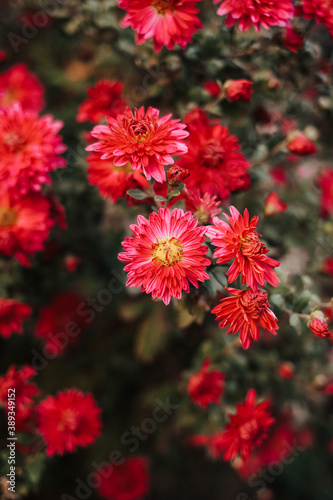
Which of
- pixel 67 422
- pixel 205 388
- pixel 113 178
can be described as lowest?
pixel 67 422

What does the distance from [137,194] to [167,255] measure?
0.18m

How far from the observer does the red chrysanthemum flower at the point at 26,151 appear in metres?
1.08

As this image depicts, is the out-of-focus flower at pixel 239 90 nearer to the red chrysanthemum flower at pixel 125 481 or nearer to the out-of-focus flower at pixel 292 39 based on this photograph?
the out-of-focus flower at pixel 292 39

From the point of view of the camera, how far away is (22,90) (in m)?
1.74

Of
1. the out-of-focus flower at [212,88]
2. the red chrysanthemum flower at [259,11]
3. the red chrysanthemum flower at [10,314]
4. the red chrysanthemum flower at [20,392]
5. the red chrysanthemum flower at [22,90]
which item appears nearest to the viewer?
the red chrysanthemum flower at [259,11]

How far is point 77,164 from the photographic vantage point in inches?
55.7

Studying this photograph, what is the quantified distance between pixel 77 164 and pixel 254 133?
66 cm

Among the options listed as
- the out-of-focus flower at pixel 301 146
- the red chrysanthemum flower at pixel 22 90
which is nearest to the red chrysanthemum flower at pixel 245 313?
the out-of-focus flower at pixel 301 146

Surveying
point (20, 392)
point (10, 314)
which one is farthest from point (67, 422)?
point (10, 314)

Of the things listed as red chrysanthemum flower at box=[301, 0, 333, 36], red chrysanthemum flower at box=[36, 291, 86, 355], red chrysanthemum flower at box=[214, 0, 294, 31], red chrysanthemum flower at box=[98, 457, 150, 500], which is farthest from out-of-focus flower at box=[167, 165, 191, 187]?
red chrysanthemum flower at box=[98, 457, 150, 500]

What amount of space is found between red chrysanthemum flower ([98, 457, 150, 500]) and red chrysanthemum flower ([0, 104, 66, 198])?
1.22 meters

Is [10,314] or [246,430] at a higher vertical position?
[246,430]

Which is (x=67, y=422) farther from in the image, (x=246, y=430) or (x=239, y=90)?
(x=239, y=90)

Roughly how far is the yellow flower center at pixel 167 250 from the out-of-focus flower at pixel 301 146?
53cm
